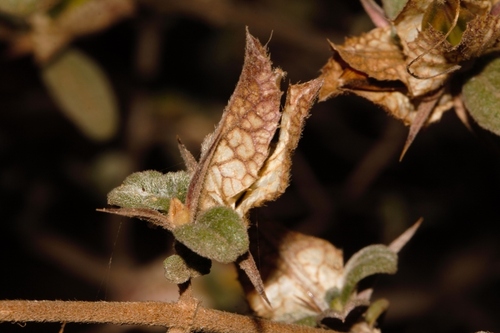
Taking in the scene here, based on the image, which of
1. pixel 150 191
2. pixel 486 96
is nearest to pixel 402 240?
pixel 486 96

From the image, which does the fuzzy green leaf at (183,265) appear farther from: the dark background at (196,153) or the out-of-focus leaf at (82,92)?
the dark background at (196,153)

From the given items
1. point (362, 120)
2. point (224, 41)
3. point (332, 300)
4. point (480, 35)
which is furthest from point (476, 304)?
point (480, 35)

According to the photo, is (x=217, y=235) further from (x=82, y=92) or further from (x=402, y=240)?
(x=82, y=92)

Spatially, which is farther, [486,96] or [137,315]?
[486,96]

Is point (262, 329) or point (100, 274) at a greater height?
point (262, 329)

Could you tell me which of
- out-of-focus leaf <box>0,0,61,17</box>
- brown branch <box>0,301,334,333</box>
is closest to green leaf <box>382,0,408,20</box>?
brown branch <box>0,301,334,333</box>

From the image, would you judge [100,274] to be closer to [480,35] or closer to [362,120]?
[362,120]

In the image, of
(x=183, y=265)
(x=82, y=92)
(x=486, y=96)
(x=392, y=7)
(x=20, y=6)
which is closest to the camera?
(x=183, y=265)
